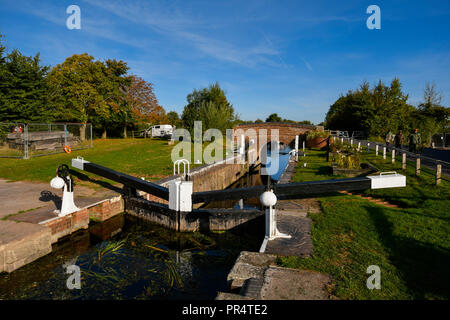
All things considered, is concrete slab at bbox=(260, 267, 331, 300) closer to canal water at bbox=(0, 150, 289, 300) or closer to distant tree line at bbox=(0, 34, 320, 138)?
canal water at bbox=(0, 150, 289, 300)

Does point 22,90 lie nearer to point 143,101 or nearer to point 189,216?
point 143,101

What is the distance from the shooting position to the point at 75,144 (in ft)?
67.2

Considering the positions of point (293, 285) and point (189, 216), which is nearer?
point (293, 285)

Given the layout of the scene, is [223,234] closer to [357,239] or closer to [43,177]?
[357,239]

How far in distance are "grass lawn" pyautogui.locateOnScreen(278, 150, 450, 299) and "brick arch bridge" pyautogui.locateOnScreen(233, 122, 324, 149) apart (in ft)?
82.5

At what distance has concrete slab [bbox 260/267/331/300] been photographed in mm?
3014

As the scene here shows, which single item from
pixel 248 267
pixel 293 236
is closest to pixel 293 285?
pixel 248 267

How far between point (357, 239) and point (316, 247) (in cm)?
89

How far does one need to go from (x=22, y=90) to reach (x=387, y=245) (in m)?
27.3

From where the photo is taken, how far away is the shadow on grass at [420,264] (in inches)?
123

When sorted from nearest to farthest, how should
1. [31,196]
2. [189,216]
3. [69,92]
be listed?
[189,216]
[31,196]
[69,92]

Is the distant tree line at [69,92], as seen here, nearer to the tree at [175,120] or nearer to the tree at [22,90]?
the tree at [22,90]

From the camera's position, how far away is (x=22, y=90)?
2123cm

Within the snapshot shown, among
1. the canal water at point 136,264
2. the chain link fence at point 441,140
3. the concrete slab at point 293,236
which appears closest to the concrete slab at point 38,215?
the canal water at point 136,264
